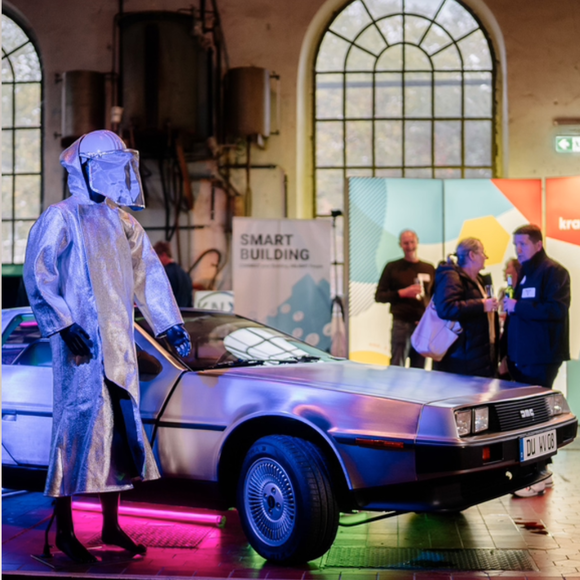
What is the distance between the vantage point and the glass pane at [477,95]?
12.1 meters

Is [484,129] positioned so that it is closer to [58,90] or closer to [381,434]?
[58,90]

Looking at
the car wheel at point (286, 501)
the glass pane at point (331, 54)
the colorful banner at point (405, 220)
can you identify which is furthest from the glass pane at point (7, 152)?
the car wheel at point (286, 501)

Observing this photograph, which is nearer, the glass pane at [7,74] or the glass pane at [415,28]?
the glass pane at [415,28]

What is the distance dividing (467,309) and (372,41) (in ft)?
22.4

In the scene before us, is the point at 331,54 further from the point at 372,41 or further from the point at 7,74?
the point at 7,74

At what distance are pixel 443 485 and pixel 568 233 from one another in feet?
19.1

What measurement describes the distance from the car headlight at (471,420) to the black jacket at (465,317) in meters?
2.23

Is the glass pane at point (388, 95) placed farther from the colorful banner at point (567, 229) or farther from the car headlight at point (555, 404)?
the car headlight at point (555, 404)

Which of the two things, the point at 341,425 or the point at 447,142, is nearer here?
the point at 341,425

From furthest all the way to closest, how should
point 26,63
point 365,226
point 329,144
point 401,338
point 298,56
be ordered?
1. point 26,63
2. point 329,144
3. point 298,56
4. point 365,226
5. point 401,338

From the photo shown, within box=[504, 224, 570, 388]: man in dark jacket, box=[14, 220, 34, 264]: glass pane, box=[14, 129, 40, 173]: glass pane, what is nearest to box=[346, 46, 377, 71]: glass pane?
box=[14, 129, 40, 173]: glass pane

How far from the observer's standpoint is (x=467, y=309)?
20.8 feet

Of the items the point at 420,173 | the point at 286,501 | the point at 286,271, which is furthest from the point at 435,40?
the point at 286,501

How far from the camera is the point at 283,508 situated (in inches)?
162
